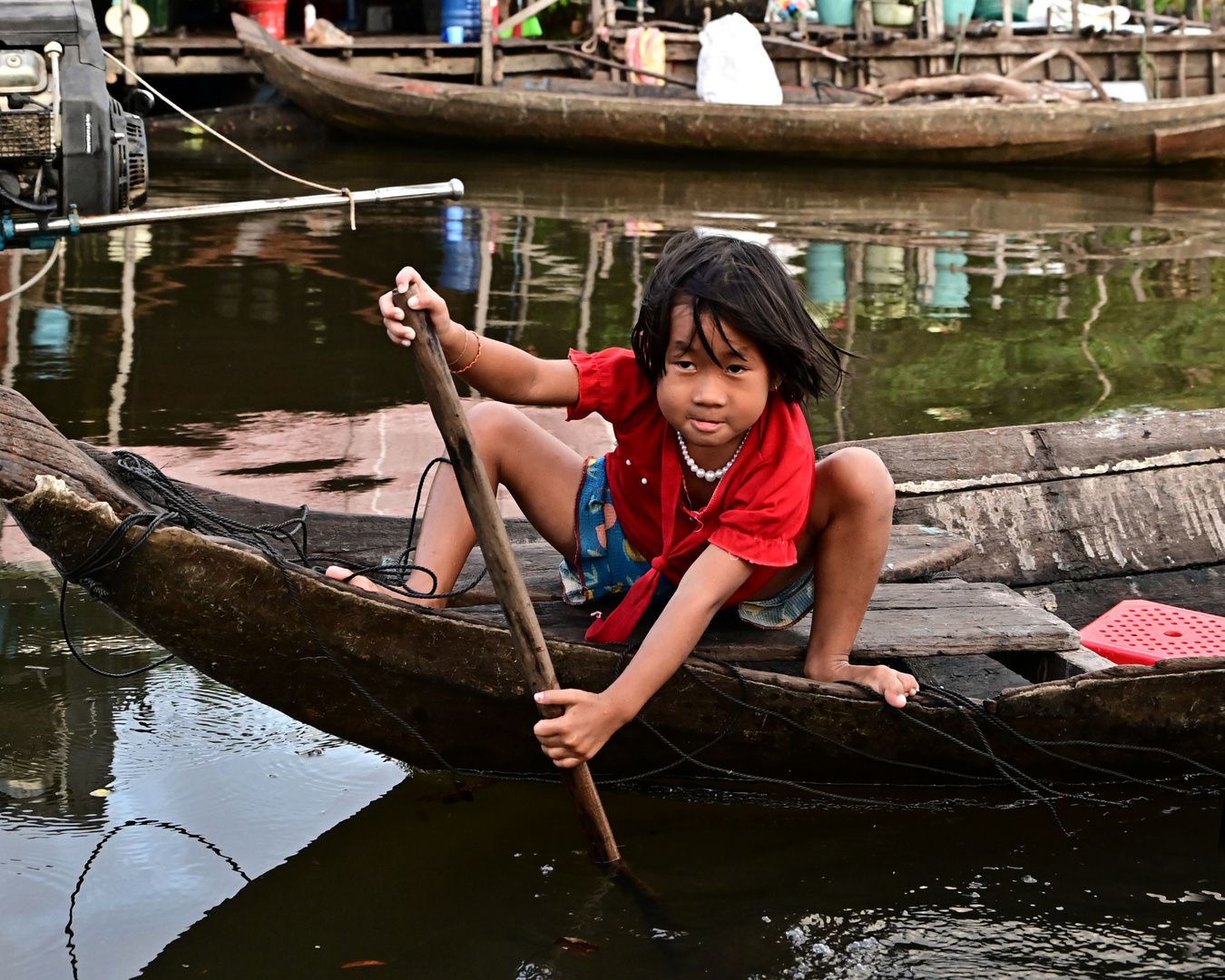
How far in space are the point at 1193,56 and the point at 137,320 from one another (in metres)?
10.6

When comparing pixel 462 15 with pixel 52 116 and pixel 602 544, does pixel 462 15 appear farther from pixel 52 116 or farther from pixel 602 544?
pixel 602 544

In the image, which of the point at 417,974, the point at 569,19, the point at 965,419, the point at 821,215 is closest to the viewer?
the point at 417,974

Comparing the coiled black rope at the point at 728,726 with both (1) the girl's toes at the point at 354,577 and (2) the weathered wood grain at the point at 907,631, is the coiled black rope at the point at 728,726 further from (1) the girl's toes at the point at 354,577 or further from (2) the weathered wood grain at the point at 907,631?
(2) the weathered wood grain at the point at 907,631

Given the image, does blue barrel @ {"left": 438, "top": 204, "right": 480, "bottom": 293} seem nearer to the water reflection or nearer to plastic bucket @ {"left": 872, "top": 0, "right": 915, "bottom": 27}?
the water reflection

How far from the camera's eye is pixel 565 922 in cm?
232

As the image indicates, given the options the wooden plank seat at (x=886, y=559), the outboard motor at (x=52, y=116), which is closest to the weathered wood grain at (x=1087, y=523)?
the wooden plank seat at (x=886, y=559)

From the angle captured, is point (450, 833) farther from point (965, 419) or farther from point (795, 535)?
point (965, 419)

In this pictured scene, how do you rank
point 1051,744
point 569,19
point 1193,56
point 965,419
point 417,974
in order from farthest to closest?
point 569,19, point 1193,56, point 965,419, point 1051,744, point 417,974

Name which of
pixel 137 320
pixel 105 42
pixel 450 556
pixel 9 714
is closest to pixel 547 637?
pixel 450 556

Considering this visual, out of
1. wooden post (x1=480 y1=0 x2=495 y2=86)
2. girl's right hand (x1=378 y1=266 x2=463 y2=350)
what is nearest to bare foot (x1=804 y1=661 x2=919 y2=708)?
girl's right hand (x1=378 y1=266 x2=463 y2=350)

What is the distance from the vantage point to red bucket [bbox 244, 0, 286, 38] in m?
12.6

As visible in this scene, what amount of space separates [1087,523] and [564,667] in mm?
1725

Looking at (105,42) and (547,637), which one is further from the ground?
(105,42)

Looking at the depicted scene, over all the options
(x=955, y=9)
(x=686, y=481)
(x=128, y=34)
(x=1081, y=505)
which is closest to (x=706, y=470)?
(x=686, y=481)
